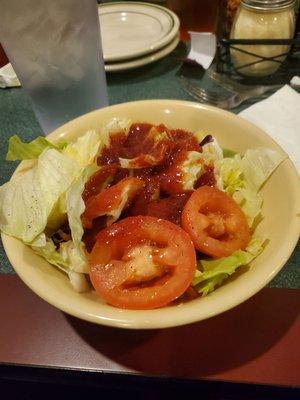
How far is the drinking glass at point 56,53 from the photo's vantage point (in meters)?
0.93

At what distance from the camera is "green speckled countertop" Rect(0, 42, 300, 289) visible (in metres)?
1.27

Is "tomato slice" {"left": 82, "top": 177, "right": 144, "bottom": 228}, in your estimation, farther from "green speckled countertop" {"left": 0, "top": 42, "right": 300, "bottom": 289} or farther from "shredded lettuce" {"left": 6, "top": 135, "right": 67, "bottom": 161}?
"green speckled countertop" {"left": 0, "top": 42, "right": 300, "bottom": 289}

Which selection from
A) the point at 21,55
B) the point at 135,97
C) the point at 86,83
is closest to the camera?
the point at 21,55

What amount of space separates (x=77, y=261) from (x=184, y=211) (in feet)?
0.66

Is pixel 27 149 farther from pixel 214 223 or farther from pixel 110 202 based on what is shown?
pixel 214 223

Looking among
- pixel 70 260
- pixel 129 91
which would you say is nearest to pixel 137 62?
pixel 129 91

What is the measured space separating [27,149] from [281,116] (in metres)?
0.69

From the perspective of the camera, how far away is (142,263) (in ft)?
2.08

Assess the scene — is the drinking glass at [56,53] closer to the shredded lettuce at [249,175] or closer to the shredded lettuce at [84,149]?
the shredded lettuce at [84,149]

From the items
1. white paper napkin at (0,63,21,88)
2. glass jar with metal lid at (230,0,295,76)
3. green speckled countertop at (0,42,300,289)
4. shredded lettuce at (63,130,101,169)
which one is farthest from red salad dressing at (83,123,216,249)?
white paper napkin at (0,63,21,88)

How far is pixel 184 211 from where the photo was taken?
690 millimetres

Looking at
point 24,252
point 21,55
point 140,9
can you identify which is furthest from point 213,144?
point 140,9

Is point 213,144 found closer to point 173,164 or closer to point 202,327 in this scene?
point 173,164

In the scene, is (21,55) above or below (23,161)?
above
